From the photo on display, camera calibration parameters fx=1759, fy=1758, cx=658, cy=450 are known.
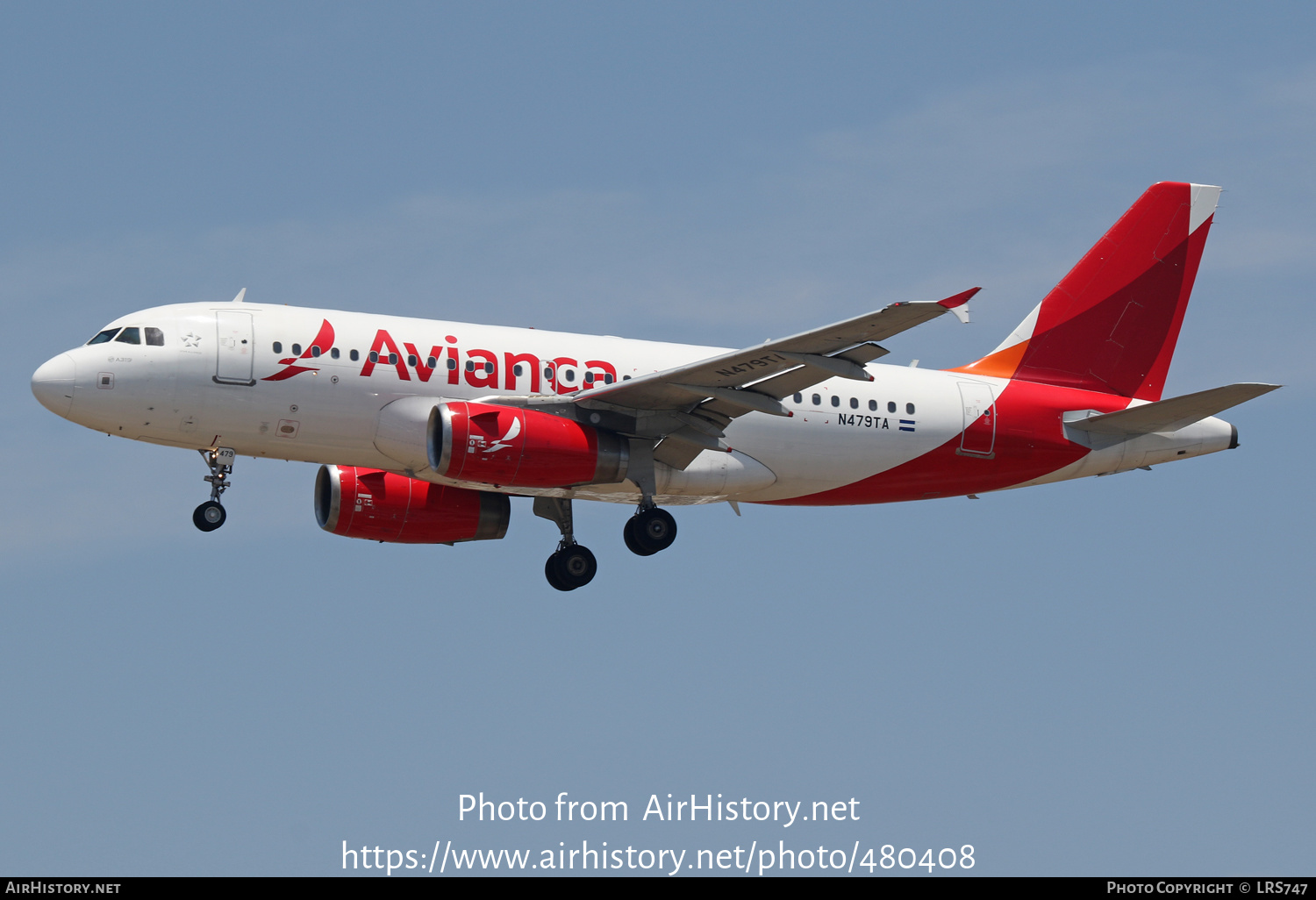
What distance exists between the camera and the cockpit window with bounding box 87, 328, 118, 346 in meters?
33.5

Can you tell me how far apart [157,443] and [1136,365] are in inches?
850

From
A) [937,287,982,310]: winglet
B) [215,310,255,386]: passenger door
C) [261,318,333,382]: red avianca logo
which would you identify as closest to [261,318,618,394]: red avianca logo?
[261,318,333,382]: red avianca logo

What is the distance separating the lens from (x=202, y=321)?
33625mm

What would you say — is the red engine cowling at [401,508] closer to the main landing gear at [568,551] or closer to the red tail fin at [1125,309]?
the main landing gear at [568,551]

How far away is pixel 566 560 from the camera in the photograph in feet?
125

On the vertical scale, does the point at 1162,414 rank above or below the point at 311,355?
above

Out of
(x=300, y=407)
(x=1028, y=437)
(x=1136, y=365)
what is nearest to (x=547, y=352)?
(x=300, y=407)

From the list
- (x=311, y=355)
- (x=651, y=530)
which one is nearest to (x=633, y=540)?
(x=651, y=530)

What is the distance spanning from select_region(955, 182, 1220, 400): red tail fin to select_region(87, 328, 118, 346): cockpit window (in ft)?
60.7

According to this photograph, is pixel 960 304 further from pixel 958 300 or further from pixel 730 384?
pixel 730 384

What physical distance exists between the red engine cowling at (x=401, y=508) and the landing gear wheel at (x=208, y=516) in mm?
3961

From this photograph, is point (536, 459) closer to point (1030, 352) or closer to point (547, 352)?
point (547, 352)

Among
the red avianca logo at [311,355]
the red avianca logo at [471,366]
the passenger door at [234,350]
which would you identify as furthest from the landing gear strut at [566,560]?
the passenger door at [234,350]

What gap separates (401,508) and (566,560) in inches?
148
